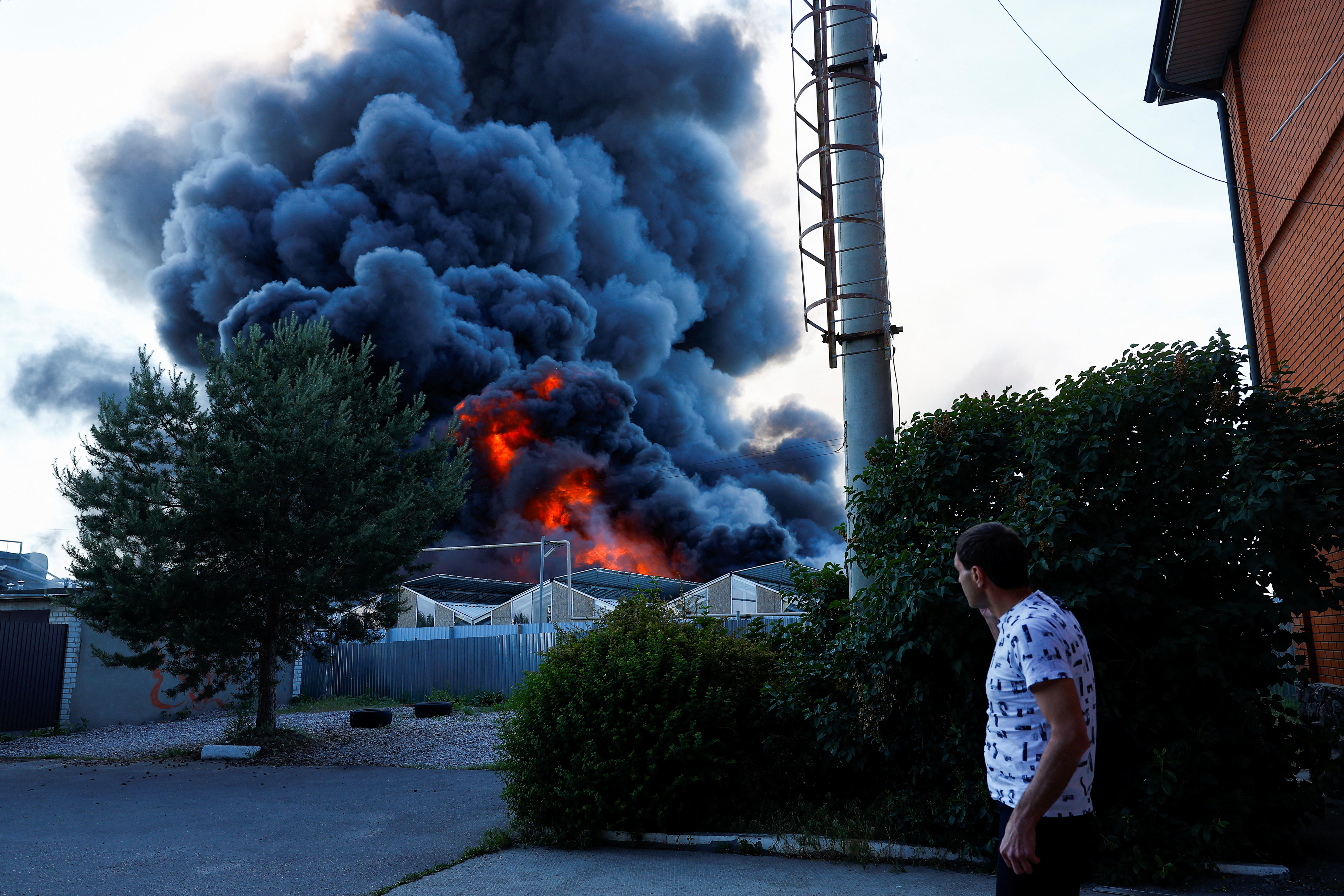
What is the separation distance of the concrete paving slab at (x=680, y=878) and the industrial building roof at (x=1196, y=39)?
9.10 metres

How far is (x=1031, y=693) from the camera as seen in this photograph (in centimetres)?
227

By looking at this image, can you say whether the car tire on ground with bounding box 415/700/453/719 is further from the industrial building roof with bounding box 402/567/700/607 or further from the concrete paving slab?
the industrial building roof with bounding box 402/567/700/607

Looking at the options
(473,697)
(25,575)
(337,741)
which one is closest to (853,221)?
(337,741)

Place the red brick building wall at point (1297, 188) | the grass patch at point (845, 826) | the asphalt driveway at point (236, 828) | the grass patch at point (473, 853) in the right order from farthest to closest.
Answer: the red brick building wall at point (1297, 188)
the asphalt driveway at point (236, 828)
the grass patch at point (845, 826)
the grass patch at point (473, 853)

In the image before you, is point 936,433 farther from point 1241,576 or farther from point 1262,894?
point 1262,894

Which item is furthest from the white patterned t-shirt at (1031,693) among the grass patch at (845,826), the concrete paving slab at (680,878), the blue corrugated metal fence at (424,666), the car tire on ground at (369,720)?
the blue corrugated metal fence at (424,666)

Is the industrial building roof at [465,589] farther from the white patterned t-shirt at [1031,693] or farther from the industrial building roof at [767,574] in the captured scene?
the white patterned t-shirt at [1031,693]

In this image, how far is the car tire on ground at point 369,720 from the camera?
15.2 m

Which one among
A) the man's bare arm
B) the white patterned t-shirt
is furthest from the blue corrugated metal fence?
the man's bare arm

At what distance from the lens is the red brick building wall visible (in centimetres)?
680

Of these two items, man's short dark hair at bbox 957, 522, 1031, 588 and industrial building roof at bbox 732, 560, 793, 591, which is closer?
man's short dark hair at bbox 957, 522, 1031, 588

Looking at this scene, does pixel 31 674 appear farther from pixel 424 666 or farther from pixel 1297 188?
pixel 1297 188

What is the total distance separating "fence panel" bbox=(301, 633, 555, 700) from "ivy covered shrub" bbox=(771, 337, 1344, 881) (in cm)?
1608

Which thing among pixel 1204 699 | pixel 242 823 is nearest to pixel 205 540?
pixel 242 823
